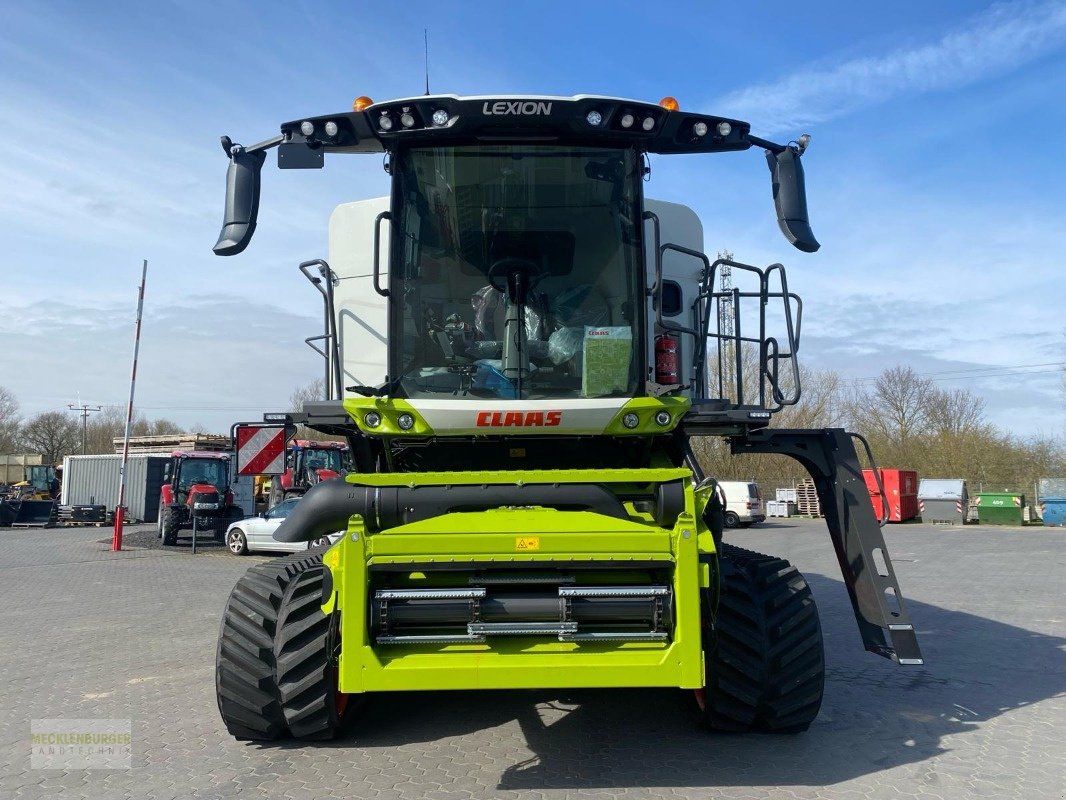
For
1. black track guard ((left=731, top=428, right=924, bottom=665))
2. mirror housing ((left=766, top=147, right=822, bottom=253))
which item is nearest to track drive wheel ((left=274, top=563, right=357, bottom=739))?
black track guard ((left=731, top=428, right=924, bottom=665))

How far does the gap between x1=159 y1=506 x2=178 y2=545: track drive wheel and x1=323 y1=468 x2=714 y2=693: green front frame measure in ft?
66.5

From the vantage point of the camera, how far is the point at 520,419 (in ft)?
16.0

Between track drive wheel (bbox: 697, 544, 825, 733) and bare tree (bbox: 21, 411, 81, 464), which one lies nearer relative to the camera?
track drive wheel (bbox: 697, 544, 825, 733)

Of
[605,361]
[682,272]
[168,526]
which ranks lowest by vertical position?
[168,526]

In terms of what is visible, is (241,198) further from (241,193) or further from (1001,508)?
(1001,508)

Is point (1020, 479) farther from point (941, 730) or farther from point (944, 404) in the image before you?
point (941, 730)

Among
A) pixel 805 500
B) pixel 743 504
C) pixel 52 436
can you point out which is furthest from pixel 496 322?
pixel 52 436

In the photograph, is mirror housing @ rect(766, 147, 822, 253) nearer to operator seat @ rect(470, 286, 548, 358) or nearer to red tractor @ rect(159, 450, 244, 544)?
operator seat @ rect(470, 286, 548, 358)

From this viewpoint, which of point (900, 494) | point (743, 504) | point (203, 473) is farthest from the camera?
point (900, 494)

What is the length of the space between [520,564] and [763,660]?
1570mm

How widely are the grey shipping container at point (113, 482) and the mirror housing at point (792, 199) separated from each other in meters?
32.7

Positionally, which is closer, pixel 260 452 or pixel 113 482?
pixel 260 452

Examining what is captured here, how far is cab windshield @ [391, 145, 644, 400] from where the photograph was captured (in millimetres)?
5090

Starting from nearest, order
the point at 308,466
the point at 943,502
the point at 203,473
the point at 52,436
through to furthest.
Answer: the point at 308,466 < the point at 203,473 < the point at 943,502 < the point at 52,436
